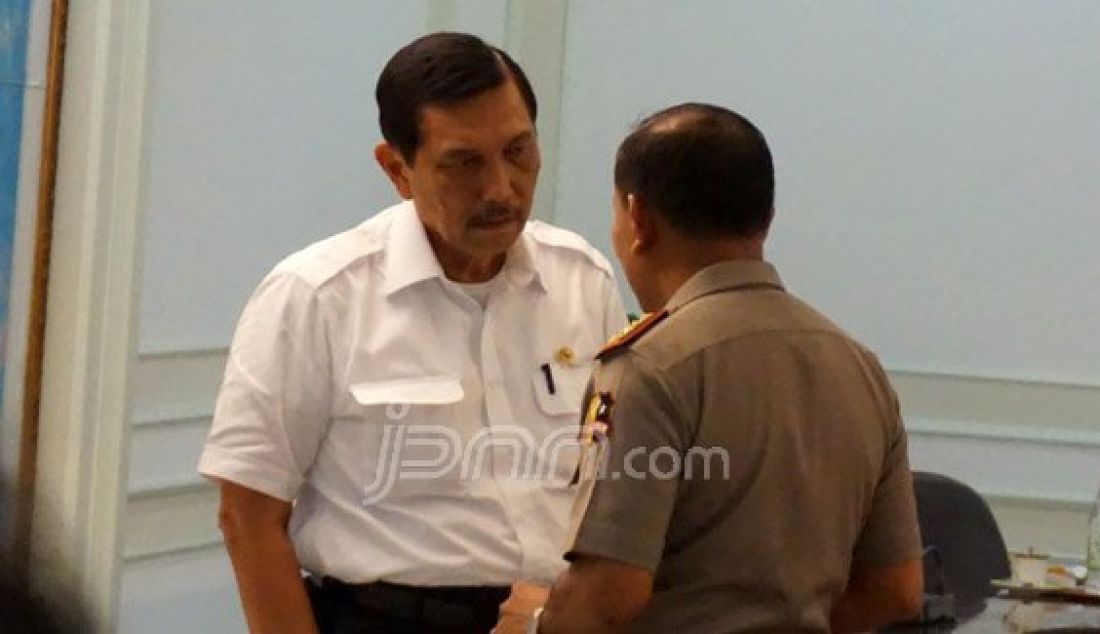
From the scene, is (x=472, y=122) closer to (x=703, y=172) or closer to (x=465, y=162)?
(x=465, y=162)

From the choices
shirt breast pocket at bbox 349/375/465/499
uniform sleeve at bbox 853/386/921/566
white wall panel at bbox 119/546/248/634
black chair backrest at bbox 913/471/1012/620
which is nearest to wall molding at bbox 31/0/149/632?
white wall panel at bbox 119/546/248/634

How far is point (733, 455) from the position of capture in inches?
70.7

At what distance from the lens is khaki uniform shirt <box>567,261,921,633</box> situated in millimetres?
1784

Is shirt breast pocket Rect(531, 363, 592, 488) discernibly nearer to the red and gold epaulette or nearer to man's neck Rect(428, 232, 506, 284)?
man's neck Rect(428, 232, 506, 284)

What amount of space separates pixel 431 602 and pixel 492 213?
49 centimetres

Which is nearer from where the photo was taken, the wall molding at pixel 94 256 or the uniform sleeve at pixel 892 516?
the uniform sleeve at pixel 892 516

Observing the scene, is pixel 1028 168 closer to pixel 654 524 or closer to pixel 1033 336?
pixel 1033 336

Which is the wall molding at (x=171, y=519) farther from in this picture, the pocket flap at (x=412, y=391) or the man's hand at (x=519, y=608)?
the man's hand at (x=519, y=608)

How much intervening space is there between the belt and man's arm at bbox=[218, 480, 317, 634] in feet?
0.28

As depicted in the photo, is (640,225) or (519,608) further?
(519,608)

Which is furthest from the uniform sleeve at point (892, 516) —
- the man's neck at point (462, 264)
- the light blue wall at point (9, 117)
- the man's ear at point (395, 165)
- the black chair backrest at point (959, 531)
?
the light blue wall at point (9, 117)

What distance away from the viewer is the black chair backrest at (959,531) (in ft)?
10.7

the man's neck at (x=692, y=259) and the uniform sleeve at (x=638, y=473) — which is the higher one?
the man's neck at (x=692, y=259)

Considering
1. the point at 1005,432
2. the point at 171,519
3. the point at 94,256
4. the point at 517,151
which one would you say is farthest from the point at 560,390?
the point at 1005,432
